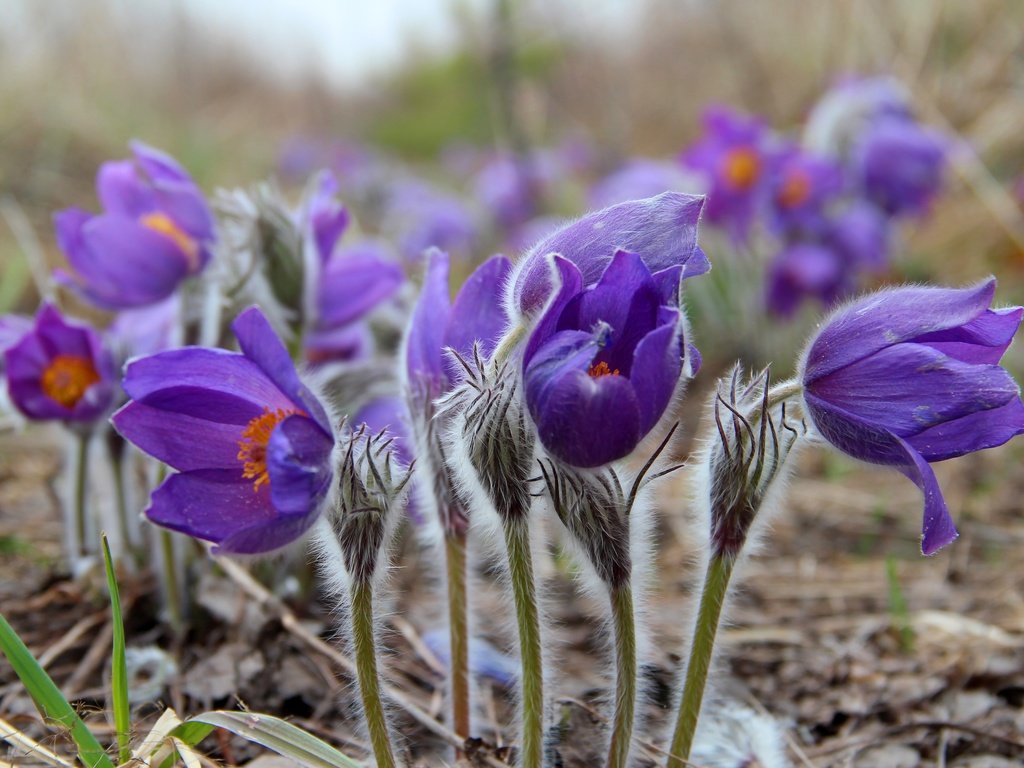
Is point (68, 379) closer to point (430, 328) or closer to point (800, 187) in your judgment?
point (430, 328)

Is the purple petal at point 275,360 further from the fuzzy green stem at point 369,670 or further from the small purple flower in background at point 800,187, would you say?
the small purple flower in background at point 800,187

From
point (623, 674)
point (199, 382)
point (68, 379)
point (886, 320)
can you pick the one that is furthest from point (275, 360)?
point (68, 379)

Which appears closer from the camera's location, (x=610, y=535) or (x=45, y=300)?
(x=610, y=535)

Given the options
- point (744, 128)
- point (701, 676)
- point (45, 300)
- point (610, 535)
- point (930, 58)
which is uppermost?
point (930, 58)

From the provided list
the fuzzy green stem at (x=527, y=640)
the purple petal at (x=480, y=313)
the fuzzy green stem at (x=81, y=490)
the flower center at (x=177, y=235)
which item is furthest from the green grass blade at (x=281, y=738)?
the flower center at (x=177, y=235)

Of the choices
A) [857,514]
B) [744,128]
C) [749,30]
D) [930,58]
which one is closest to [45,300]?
[857,514]

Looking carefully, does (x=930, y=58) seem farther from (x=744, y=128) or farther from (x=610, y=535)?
(x=610, y=535)
